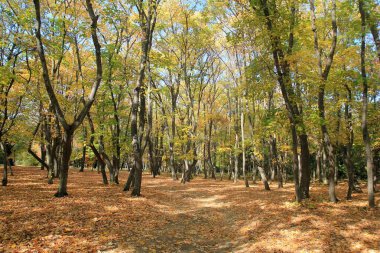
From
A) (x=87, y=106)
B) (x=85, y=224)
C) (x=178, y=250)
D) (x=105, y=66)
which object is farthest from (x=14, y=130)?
(x=178, y=250)

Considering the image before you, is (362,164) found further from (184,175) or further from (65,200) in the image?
(65,200)

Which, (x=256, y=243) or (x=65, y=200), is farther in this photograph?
(x=65, y=200)

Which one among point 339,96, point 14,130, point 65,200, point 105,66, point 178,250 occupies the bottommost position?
point 178,250

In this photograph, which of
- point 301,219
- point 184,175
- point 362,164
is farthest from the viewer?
point 362,164

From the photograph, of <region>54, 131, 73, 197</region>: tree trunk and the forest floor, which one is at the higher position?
<region>54, 131, 73, 197</region>: tree trunk

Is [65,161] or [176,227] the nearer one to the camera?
[176,227]

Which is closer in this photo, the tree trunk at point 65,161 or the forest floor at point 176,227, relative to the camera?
the forest floor at point 176,227

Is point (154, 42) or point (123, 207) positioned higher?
point (154, 42)

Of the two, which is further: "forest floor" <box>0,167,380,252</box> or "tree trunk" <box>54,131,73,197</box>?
"tree trunk" <box>54,131,73,197</box>

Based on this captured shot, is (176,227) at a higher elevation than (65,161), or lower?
lower

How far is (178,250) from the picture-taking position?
23.4 feet

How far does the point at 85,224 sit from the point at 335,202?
440 inches

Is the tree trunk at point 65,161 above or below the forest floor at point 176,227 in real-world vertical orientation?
above

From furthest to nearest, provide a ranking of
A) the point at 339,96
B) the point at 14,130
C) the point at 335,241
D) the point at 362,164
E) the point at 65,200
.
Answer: the point at 362,164 → the point at 14,130 → the point at 339,96 → the point at 65,200 → the point at 335,241
